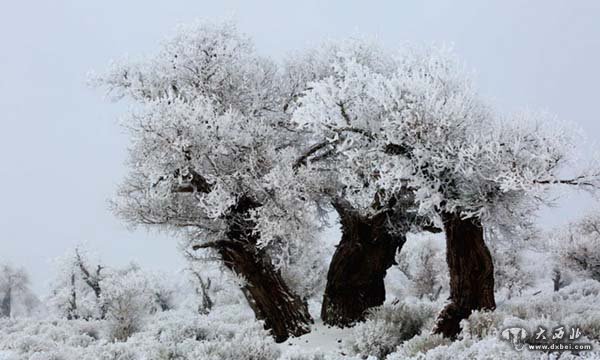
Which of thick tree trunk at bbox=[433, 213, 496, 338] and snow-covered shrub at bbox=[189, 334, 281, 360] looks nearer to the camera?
snow-covered shrub at bbox=[189, 334, 281, 360]

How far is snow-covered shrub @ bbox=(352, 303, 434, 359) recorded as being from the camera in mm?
11094

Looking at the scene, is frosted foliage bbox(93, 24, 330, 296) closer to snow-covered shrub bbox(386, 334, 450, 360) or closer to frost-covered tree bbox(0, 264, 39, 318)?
snow-covered shrub bbox(386, 334, 450, 360)

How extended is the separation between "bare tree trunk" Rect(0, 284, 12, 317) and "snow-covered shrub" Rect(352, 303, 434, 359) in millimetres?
53618

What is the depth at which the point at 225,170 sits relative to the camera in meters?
14.2

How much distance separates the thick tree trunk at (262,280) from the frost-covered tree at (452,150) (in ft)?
12.9

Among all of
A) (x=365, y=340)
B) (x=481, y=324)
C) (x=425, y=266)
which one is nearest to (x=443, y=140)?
(x=481, y=324)

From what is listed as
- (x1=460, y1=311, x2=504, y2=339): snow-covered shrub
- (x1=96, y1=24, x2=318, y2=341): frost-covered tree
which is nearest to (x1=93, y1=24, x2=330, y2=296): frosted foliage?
(x1=96, y1=24, x2=318, y2=341): frost-covered tree

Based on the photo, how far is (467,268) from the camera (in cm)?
1206

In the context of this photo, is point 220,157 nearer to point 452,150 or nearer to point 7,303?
point 452,150

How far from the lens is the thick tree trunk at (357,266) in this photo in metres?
15.0

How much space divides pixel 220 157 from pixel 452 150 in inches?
237

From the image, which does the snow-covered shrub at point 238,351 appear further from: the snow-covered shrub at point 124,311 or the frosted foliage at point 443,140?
the snow-covered shrub at point 124,311

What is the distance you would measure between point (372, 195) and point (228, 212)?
393cm

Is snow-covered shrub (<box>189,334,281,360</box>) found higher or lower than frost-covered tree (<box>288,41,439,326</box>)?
lower
